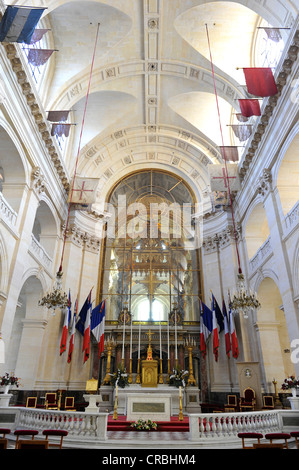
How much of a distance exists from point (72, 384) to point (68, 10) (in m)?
15.4

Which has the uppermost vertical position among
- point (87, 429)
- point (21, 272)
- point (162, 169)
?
point (162, 169)

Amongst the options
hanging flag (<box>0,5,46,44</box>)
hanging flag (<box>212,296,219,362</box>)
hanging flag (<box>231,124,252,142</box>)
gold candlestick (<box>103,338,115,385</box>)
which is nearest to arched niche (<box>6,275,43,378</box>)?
gold candlestick (<box>103,338,115,385</box>)

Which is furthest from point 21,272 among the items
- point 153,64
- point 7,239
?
point 153,64

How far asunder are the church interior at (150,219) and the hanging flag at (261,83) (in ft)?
0.14

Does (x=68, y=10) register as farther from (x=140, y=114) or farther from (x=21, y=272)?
(x=21, y=272)

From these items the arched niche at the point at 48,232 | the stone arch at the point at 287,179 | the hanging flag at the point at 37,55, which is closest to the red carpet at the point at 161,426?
the stone arch at the point at 287,179

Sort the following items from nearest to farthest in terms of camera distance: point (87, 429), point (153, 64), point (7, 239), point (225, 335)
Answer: point (87, 429) < point (7, 239) < point (225, 335) < point (153, 64)

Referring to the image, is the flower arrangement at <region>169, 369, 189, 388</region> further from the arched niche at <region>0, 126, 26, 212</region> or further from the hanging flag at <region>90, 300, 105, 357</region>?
the arched niche at <region>0, 126, 26, 212</region>

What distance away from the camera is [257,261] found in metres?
13.0

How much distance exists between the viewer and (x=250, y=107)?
35.7 ft

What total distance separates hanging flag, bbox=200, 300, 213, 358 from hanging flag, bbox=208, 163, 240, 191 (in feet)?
18.2

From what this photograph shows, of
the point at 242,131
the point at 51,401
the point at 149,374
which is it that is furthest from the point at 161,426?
the point at 242,131

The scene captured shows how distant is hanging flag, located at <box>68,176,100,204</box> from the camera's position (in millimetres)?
14938

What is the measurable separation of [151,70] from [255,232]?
9186 mm
